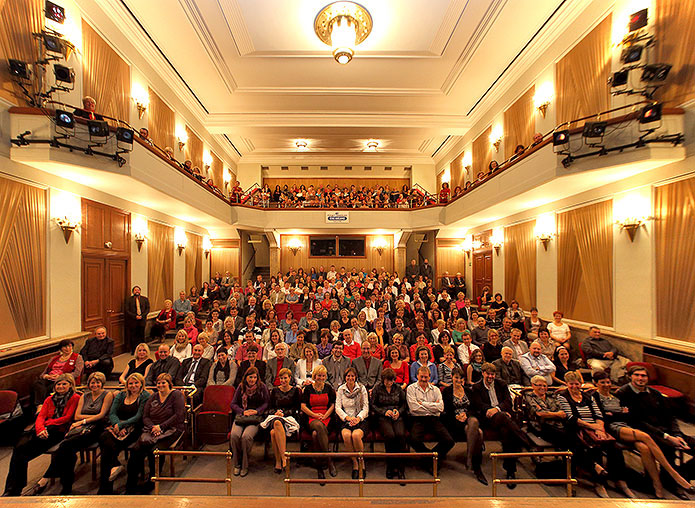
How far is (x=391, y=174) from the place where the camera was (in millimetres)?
16859

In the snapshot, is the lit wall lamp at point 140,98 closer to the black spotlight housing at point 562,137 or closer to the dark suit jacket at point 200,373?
the dark suit jacket at point 200,373

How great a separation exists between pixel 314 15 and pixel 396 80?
329 centimetres

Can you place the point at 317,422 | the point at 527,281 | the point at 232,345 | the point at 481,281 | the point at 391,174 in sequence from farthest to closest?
the point at 391,174, the point at 481,281, the point at 527,281, the point at 232,345, the point at 317,422

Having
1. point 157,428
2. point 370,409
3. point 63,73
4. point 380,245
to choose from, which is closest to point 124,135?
point 63,73

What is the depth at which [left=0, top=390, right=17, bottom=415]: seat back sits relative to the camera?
12.2ft

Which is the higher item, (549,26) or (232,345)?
(549,26)

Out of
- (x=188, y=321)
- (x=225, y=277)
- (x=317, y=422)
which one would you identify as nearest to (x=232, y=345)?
(x=188, y=321)

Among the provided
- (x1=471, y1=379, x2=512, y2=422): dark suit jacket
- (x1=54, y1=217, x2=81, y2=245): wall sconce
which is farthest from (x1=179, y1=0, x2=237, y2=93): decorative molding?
(x1=471, y1=379, x2=512, y2=422): dark suit jacket

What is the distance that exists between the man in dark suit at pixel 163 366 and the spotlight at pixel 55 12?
5764 millimetres

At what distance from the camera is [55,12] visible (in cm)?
536

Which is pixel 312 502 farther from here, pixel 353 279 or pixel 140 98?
pixel 353 279

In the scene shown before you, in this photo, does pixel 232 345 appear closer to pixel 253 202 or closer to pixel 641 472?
pixel 641 472

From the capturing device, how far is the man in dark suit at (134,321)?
726cm

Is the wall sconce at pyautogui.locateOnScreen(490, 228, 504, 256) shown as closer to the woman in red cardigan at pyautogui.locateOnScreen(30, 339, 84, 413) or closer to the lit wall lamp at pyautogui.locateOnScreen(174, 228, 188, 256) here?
the lit wall lamp at pyautogui.locateOnScreen(174, 228, 188, 256)
